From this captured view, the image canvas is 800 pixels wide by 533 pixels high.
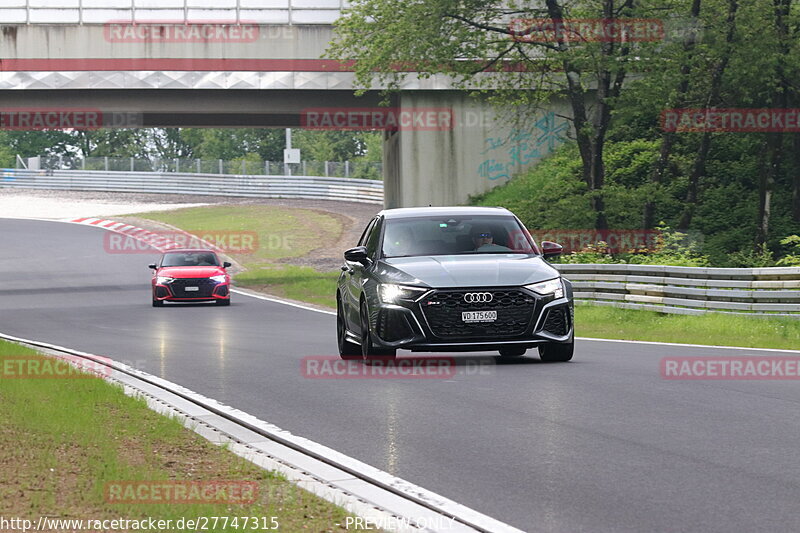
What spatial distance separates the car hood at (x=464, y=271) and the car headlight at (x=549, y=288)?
5 cm

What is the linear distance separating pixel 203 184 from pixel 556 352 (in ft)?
229

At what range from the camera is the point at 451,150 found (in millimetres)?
45969

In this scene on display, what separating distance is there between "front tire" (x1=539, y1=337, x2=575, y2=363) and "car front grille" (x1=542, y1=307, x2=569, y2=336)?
1.52 ft

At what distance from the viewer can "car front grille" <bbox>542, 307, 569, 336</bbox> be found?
545 inches

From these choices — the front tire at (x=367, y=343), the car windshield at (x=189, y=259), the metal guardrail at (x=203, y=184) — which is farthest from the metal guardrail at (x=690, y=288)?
the metal guardrail at (x=203, y=184)

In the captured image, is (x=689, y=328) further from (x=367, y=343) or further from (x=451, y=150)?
(x=451, y=150)

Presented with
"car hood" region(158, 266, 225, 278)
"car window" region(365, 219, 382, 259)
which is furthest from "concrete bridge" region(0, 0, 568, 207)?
"car window" region(365, 219, 382, 259)

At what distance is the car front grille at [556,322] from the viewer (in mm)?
13836

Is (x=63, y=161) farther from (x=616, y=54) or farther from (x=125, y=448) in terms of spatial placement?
(x=125, y=448)

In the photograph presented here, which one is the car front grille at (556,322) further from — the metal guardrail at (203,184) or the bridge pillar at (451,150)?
the metal guardrail at (203,184)

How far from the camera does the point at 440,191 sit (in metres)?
46.1

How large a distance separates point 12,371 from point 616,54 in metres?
24.1

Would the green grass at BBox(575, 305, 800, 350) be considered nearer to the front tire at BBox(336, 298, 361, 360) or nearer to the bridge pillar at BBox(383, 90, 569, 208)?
the front tire at BBox(336, 298, 361, 360)

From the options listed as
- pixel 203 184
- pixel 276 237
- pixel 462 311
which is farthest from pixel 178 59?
pixel 203 184
